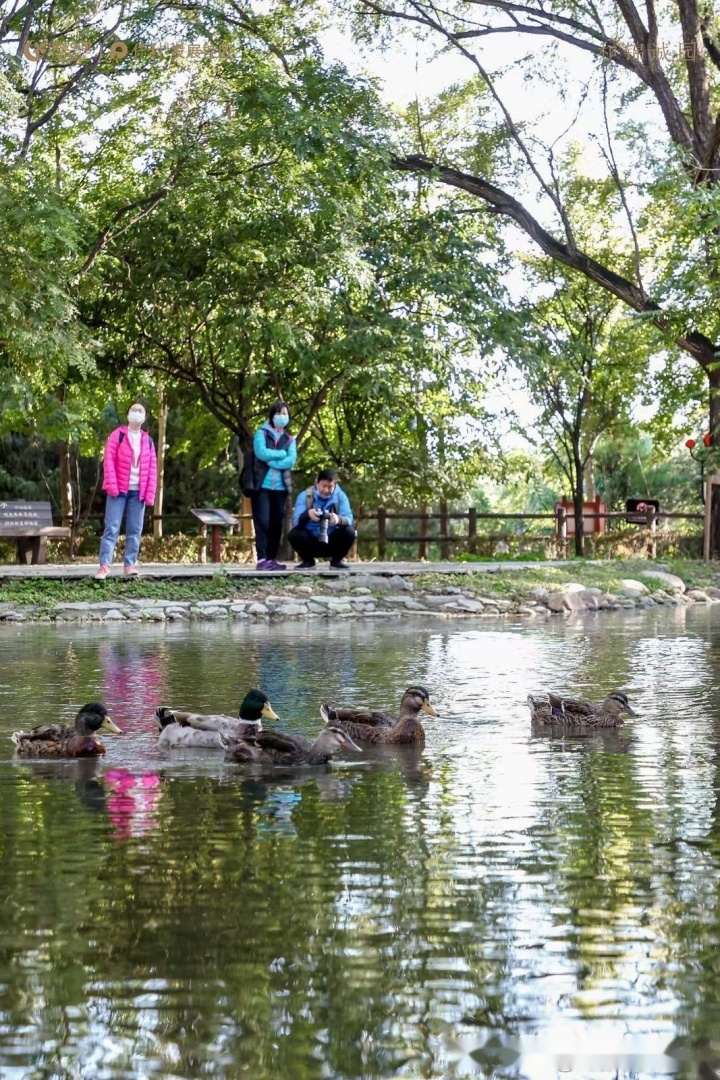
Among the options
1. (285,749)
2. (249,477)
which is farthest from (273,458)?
(285,749)

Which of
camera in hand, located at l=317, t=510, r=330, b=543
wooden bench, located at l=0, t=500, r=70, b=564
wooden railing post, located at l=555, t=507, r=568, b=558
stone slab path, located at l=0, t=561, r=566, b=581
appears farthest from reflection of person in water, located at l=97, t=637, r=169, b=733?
wooden railing post, located at l=555, t=507, r=568, b=558

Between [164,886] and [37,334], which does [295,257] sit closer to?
[37,334]

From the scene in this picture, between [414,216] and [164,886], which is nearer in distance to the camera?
[164,886]

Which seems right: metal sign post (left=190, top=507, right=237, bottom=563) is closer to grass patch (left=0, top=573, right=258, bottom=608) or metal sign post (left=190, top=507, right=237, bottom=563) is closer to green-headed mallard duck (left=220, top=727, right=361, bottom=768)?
grass patch (left=0, top=573, right=258, bottom=608)

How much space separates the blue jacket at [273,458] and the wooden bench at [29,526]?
6569 mm

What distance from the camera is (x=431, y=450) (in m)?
32.2

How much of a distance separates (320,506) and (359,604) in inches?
77.3

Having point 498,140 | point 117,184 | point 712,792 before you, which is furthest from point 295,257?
point 712,792

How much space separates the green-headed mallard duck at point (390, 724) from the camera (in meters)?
8.56

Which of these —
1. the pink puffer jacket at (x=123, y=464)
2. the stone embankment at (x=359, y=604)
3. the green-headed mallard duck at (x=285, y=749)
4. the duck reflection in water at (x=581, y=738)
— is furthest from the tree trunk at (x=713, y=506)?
the green-headed mallard duck at (x=285, y=749)

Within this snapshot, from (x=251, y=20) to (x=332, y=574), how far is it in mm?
10776

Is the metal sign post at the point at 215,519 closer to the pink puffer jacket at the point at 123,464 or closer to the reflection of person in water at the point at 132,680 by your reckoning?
the pink puffer jacket at the point at 123,464

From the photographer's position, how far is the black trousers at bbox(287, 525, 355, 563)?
22188 mm

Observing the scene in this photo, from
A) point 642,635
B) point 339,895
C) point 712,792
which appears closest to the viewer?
point 339,895
